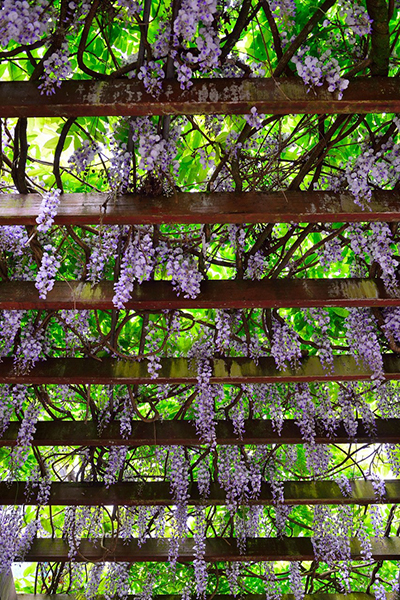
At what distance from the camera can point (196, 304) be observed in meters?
2.46

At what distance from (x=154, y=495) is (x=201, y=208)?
2426mm

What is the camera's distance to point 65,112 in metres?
1.74

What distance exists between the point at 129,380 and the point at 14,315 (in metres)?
0.65

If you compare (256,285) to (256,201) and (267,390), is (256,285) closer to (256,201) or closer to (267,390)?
(256,201)

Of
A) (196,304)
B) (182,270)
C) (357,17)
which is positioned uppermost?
(357,17)

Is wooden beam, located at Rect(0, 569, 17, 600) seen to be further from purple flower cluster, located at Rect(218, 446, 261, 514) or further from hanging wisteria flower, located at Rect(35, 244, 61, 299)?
hanging wisteria flower, located at Rect(35, 244, 61, 299)

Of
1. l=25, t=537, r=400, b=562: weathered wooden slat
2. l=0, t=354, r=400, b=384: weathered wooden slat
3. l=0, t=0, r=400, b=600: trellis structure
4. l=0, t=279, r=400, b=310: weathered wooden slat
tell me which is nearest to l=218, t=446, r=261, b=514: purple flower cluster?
l=0, t=0, r=400, b=600: trellis structure

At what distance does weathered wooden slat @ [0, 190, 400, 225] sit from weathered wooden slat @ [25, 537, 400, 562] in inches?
109

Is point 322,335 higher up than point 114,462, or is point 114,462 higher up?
point 322,335

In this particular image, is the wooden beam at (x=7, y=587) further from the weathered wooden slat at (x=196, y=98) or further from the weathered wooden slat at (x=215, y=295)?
the weathered wooden slat at (x=196, y=98)

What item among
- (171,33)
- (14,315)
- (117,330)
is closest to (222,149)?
(171,33)

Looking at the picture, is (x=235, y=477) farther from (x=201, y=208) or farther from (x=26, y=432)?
(x=201, y=208)

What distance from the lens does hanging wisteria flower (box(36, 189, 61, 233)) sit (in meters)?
1.99

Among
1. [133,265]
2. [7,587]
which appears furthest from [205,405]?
[7,587]
